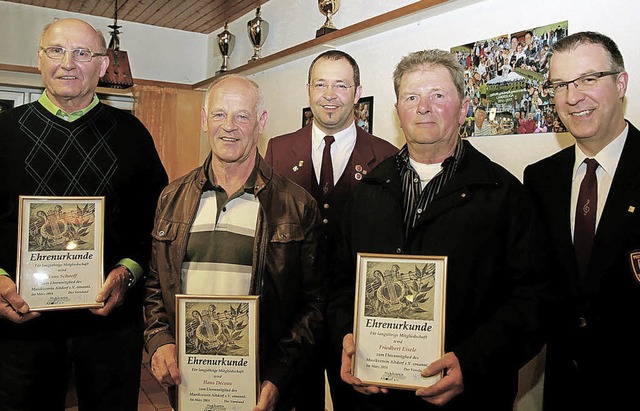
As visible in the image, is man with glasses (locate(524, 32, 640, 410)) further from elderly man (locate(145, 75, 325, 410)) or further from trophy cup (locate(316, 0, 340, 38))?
trophy cup (locate(316, 0, 340, 38))

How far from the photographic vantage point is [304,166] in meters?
2.25

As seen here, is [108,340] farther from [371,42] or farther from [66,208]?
[371,42]

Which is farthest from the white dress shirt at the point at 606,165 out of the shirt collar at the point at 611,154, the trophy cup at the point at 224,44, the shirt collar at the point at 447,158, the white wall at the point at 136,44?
the white wall at the point at 136,44

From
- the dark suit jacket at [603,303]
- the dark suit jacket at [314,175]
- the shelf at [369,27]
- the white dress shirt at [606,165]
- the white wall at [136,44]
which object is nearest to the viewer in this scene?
the dark suit jacket at [603,303]

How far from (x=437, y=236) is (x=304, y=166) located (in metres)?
0.91

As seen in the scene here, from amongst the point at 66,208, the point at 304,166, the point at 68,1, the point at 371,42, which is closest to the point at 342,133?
the point at 304,166

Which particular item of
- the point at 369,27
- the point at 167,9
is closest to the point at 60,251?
the point at 369,27

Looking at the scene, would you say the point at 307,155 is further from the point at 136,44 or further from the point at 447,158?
the point at 136,44

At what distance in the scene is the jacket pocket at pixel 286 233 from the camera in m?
1.59

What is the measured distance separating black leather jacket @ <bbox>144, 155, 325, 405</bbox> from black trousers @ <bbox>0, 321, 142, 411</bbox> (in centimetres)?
40

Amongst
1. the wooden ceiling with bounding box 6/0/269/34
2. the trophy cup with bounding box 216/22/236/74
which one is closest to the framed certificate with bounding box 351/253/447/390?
the wooden ceiling with bounding box 6/0/269/34

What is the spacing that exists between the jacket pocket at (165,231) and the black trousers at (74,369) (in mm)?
534

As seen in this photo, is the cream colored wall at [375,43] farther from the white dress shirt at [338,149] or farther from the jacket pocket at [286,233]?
the jacket pocket at [286,233]

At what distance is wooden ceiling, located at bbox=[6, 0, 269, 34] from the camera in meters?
4.87
